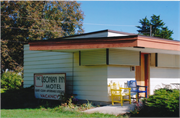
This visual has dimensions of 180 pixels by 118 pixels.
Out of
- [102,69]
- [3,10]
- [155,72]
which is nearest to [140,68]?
[155,72]

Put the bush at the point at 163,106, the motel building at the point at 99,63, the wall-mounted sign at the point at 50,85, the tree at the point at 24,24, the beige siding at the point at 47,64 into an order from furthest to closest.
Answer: the tree at the point at 24,24 < the beige siding at the point at 47,64 < the wall-mounted sign at the point at 50,85 < the motel building at the point at 99,63 < the bush at the point at 163,106

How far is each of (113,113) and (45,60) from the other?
6.03m

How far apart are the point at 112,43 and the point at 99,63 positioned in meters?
1.69

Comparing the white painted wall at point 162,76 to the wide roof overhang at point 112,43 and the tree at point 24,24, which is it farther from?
the tree at point 24,24

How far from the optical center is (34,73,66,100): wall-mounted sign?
11.4 m

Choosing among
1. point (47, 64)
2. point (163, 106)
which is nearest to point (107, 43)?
point (163, 106)

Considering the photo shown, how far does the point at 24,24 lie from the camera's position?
25062mm

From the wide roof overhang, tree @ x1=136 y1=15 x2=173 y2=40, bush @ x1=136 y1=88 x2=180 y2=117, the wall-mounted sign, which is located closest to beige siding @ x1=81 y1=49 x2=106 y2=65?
the wide roof overhang

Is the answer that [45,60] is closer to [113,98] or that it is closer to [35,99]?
[35,99]

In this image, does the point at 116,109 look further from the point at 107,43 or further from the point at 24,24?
the point at 24,24

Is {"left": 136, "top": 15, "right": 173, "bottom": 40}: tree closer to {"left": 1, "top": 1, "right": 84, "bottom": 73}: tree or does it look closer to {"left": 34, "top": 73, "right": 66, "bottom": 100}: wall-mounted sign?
{"left": 1, "top": 1, "right": 84, "bottom": 73}: tree

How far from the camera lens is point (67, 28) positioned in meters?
27.9

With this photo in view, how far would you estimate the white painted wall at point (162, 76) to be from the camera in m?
12.2

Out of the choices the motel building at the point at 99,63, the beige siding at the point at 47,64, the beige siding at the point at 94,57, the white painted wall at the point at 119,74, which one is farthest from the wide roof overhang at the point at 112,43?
the beige siding at the point at 47,64
